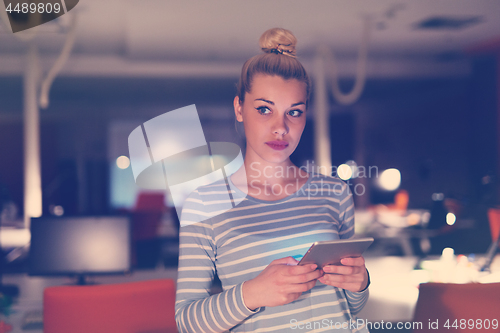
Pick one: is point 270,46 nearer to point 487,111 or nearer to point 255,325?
point 255,325

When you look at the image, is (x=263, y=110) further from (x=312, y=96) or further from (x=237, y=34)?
(x=237, y=34)

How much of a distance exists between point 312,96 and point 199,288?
12.4 feet

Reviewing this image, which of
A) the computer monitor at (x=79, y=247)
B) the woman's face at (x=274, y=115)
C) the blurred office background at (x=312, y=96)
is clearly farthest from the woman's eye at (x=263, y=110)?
the computer monitor at (x=79, y=247)

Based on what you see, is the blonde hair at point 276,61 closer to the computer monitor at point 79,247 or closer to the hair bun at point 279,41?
the hair bun at point 279,41

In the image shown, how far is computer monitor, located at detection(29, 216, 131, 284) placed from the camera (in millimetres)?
2438

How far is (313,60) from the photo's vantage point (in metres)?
7.21

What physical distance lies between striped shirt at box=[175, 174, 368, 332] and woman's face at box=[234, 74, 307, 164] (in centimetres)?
15

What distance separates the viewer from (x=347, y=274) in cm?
108

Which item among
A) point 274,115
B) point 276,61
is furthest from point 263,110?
point 276,61

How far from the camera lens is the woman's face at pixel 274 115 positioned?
1208 millimetres

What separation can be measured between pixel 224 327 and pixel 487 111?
319 inches

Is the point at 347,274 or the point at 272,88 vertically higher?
the point at 272,88

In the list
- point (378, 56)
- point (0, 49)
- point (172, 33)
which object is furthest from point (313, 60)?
point (0, 49)

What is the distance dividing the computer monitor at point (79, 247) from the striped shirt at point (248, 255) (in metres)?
1.56
